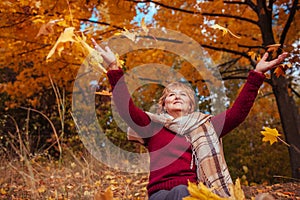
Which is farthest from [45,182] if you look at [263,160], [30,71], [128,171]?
[263,160]

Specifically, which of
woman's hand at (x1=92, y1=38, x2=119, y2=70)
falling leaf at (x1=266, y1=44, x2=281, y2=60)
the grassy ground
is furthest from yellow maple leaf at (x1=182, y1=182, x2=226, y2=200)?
the grassy ground

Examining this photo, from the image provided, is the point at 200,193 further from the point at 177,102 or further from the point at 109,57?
the point at 177,102

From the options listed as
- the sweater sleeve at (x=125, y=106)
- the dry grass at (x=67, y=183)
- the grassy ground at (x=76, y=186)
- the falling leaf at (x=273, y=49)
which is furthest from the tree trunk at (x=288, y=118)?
the sweater sleeve at (x=125, y=106)

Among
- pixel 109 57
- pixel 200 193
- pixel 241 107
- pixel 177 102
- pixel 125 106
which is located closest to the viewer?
pixel 200 193

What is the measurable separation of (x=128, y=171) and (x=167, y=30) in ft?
6.41

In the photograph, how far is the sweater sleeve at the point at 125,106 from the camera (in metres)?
1.87

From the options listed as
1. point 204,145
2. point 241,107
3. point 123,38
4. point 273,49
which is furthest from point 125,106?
Answer: point 123,38

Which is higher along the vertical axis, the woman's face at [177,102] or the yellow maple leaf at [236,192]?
the woman's face at [177,102]

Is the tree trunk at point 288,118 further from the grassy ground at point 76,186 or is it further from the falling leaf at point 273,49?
the falling leaf at point 273,49

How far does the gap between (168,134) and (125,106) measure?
0.37 meters

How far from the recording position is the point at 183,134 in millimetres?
2213

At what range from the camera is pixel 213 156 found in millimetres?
2156

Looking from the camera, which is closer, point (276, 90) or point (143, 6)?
point (143, 6)

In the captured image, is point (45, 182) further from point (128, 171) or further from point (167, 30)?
point (167, 30)
